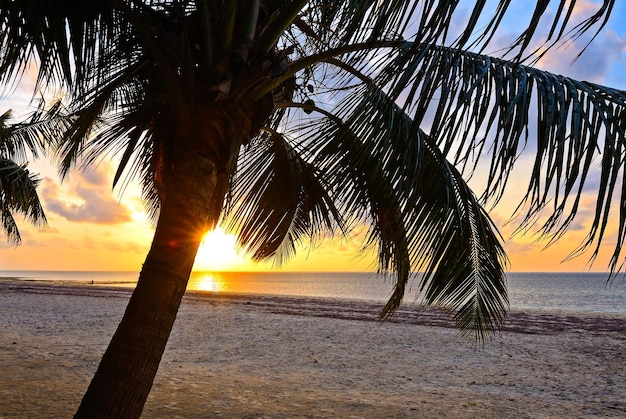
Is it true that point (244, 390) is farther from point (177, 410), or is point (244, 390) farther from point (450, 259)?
point (450, 259)

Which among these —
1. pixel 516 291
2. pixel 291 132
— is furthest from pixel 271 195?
pixel 516 291

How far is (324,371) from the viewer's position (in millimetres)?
7844

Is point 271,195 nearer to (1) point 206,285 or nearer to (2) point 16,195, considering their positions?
(2) point 16,195

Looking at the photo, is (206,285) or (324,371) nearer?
(324,371)

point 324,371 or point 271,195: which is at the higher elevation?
point 271,195

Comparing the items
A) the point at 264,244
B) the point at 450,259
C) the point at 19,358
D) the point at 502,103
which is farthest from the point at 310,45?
the point at 19,358

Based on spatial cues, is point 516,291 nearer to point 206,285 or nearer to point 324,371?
point 206,285

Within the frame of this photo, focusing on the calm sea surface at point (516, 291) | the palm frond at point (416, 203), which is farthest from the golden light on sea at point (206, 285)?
the palm frond at point (416, 203)

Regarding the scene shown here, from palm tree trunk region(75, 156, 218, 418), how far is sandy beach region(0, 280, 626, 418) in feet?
7.05

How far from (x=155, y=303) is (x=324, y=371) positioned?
554 cm

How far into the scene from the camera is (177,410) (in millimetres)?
4871

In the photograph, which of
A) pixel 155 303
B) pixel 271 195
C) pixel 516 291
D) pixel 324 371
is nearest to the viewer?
pixel 155 303

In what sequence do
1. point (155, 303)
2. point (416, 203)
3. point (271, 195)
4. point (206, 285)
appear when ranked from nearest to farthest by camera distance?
1. point (155, 303)
2. point (416, 203)
3. point (271, 195)
4. point (206, 285)

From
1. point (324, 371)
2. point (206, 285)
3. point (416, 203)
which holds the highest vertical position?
point (416, 203)
